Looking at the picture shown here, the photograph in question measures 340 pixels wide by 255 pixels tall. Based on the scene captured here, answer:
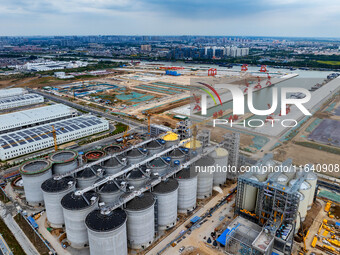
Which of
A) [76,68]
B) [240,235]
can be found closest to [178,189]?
[240,235]

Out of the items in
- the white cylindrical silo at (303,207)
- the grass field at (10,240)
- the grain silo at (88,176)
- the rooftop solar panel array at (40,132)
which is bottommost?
the grass field at (10,240)

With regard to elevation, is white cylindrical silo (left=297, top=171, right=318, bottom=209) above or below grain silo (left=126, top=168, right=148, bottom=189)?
below

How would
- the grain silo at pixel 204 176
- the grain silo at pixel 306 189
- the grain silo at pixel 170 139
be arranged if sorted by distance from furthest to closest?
the grain silo at pixel 170 139 → the grain silo at pixel 204 176 → the grain silo at pixel 306 189

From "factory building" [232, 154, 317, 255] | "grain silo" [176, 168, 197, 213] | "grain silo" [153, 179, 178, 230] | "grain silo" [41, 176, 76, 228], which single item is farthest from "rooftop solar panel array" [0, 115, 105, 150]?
"factory building" [232, 154, 317, 255]

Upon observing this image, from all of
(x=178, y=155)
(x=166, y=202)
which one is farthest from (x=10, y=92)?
(x=166, y=202)

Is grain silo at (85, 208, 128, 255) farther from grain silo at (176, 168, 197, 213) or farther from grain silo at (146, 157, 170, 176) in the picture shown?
grain silo at (176, 168, 197, 213)

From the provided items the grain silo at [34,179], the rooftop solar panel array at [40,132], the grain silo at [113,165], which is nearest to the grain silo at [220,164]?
the grain silo at [113,165]

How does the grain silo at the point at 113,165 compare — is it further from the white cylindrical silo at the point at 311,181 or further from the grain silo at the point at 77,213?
the white cylindrical silo at the point at 311,181
